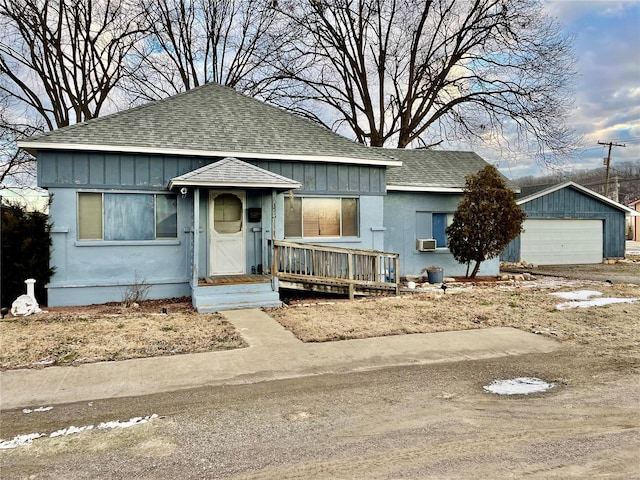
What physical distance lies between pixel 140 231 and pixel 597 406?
9.51 metres

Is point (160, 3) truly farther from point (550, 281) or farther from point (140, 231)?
point (550, 281)

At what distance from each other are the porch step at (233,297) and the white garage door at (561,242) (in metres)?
13.6

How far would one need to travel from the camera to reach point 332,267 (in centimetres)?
1116

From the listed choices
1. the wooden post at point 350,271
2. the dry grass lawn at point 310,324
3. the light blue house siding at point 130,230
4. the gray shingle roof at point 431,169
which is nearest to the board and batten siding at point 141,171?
the light blue house siding at point 130,230

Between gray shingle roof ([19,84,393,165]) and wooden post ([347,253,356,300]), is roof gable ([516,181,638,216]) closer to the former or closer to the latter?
gray shingle roof ([19,84,393,165])

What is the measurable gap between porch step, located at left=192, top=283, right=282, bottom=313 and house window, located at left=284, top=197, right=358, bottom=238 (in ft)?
7.60

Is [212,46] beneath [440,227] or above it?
above

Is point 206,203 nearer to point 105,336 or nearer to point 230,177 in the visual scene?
point 230,177

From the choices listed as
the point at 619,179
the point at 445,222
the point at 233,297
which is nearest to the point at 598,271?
the point at 445,222

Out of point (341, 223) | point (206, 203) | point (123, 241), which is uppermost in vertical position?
point (206, 203)

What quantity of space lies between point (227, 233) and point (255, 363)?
5929mm

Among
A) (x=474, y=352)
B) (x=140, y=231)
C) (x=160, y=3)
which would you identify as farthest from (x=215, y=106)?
(x=160, y=3)

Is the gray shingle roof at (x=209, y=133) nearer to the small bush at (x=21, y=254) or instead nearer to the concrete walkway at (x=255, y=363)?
the small bush at (x=21, y=254)

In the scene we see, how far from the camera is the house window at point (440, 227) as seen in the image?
14953 mm
